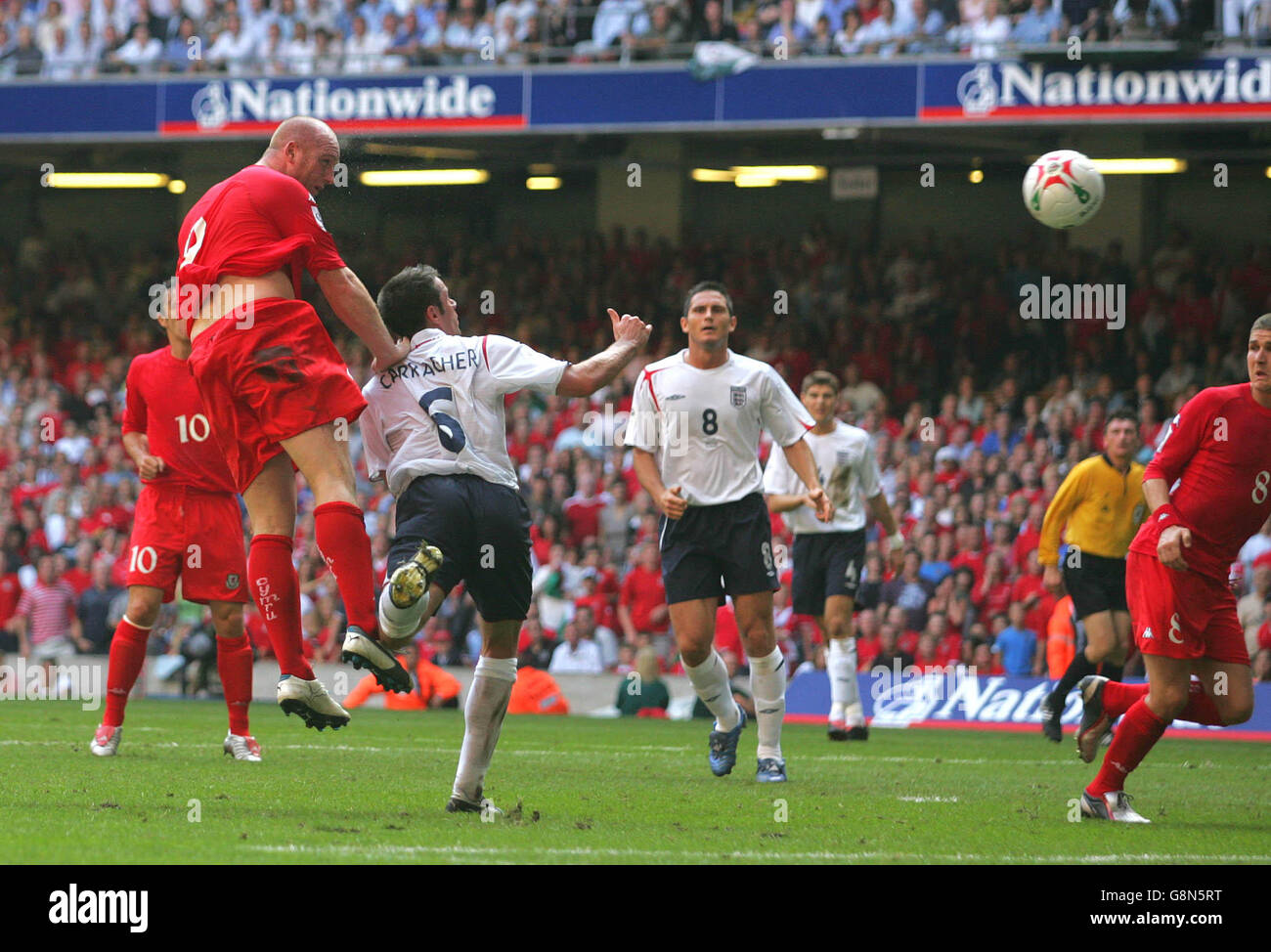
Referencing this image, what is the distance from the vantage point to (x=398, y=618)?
6793 millimetres

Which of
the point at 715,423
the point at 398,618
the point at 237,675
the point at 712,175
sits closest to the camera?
the point at 398,618

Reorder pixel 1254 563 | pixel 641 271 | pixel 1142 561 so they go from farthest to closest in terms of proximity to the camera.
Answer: pixel 641 271 → pixel 1254 563 → pixel 1142 561

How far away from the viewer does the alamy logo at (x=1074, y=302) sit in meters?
21.9

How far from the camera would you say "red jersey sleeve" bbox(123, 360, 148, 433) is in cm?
1063

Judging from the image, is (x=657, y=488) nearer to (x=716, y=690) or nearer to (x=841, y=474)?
(x=716, y=690)

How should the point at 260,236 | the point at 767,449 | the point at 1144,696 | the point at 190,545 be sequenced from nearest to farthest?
the point at 260,236 < the point at 1144,696 < the point at 190,545 < the point at 767,449

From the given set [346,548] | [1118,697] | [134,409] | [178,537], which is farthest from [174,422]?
[1118,697]

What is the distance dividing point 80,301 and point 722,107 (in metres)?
10.7

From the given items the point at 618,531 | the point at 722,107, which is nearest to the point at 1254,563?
the point at 618,531

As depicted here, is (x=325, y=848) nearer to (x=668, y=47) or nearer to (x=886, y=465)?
(x=886, y=465)

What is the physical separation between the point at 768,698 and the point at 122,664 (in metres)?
3.67

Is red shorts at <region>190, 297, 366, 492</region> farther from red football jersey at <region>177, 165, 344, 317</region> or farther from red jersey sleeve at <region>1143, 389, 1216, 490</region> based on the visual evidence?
red jersey sleeve at <region>1143, 389, 1216, 490</region>

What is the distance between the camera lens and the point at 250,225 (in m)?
7.25
